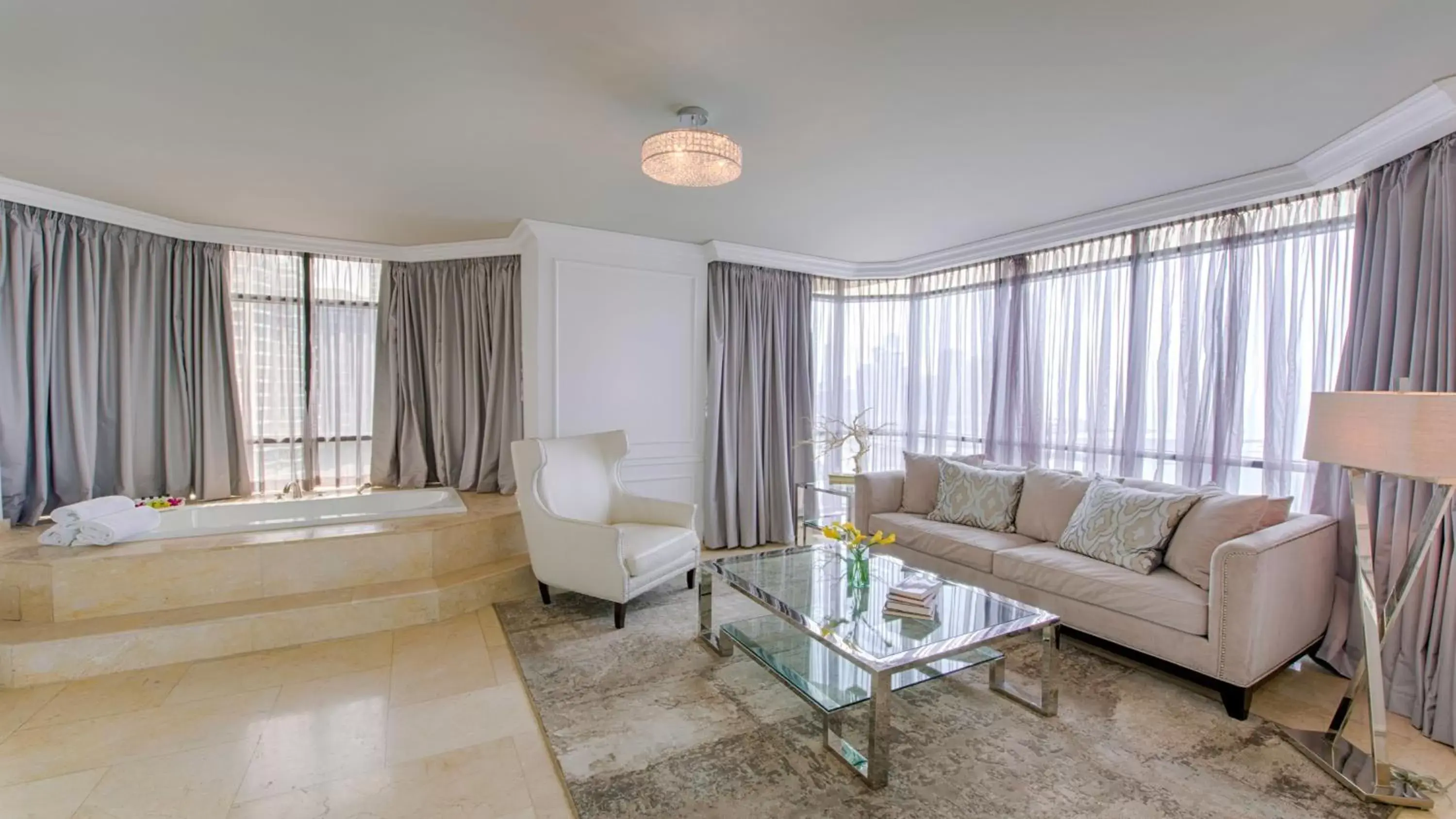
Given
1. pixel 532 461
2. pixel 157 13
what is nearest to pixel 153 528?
pixel 532 461

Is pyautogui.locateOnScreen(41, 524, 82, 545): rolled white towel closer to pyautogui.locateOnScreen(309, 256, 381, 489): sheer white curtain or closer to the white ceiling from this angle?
pyautogui.locateOnScreen(309, 256, 381, 489): sheer white curtain

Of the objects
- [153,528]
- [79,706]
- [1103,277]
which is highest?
[1103,277]

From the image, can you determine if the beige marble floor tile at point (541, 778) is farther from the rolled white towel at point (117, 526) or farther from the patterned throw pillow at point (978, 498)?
the patterned throw pillow at point (978, 498)

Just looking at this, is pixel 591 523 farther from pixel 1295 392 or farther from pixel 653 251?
pixel 1295 392

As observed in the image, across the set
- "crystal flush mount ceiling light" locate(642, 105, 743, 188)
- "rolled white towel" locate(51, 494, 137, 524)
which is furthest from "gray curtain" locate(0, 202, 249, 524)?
"crystal flush mount ceiling light" locate(642, 105, 743, 188)

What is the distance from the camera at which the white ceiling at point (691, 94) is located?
69.7 inches

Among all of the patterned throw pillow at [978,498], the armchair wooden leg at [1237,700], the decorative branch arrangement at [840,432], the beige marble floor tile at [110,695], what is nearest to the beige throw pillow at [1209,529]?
the armchair wooden leg at [1237,700]

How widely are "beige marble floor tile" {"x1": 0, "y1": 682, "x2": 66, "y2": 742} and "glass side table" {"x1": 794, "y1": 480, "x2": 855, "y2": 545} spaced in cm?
373

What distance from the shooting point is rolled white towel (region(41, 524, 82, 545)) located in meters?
2.95

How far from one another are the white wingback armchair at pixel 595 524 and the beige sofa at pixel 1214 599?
5.63 ft

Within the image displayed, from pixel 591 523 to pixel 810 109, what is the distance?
2.16 meters

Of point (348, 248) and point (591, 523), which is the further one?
point (348, 248)

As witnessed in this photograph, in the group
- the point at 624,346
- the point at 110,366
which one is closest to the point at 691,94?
the point at 624,346

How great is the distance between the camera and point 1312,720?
7.66 ft
